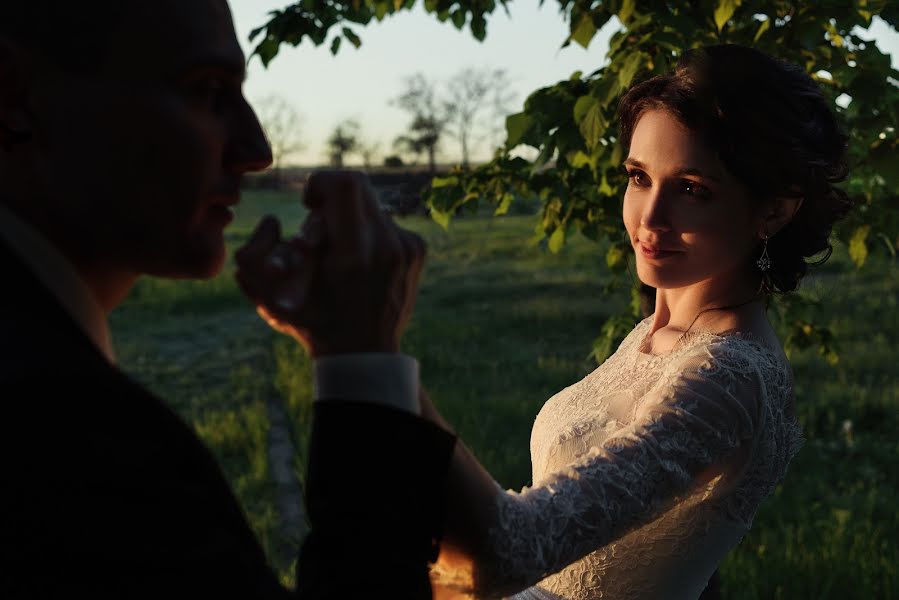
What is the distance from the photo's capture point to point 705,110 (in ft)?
7.11

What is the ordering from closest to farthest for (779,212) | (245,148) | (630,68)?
(245,148) < (779,212) < (630,68)

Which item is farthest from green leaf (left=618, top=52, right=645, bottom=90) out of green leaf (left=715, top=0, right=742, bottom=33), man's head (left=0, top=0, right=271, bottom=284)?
man's head (left=0, top=0, right=271, bottom=284)

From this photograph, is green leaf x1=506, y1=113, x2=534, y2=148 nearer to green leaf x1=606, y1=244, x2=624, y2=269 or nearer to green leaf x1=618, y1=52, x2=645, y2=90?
green leaf x1=618, y1=52, x2=645, y2=90

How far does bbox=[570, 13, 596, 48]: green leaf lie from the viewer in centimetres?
375

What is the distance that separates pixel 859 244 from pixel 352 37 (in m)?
2.52

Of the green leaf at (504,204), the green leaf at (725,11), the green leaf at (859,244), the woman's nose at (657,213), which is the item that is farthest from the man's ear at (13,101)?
the green leaf at (859,244)

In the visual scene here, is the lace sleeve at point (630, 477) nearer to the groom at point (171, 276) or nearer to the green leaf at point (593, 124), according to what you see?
the groom at point (171, 276)

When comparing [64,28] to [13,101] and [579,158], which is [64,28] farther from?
[579,158]

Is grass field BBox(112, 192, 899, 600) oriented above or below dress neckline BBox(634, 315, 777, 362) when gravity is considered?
below

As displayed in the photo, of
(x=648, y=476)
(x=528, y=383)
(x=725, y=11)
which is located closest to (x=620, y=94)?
(x=725, y=11)

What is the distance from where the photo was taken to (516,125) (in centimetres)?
358

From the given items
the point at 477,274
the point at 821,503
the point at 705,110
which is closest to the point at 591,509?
the point at 705,110

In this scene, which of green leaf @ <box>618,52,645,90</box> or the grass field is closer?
green leaf @ <box>618,52,645,90</box>

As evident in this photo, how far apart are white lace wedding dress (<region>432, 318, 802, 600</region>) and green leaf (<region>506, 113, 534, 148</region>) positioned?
136cm
